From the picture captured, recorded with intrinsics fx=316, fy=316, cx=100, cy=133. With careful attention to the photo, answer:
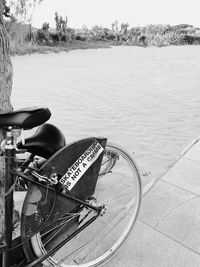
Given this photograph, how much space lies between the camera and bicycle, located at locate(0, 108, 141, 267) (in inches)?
58.0

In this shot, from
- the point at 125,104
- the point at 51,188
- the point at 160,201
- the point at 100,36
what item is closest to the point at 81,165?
the point at 51,188

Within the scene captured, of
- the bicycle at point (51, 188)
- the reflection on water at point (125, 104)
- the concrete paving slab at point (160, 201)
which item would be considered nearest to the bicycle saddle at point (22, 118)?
the bicycle at point (51, 188)

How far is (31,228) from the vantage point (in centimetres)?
159

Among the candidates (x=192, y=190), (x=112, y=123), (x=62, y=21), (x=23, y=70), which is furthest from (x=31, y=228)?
(x=62, y=21)

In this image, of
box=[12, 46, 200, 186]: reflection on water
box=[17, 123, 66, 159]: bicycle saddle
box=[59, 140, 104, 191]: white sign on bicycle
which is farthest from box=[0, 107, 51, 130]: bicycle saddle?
box=[12, 46, 200, 186]: reflection on water

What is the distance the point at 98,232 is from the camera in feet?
7.78

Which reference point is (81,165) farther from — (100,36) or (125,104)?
(100,36)

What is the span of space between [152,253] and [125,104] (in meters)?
4.85

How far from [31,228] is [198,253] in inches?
47.9

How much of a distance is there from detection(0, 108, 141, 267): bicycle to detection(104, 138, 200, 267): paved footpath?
15 centimetres

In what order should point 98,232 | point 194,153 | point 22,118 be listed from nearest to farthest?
1. point 22,118
2. point 98,232
3. point 194,153

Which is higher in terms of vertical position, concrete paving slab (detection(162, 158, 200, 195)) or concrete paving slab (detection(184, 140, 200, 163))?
concrete paving slab (detection(162, 158, 200, 195))

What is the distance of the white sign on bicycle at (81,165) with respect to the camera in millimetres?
1679

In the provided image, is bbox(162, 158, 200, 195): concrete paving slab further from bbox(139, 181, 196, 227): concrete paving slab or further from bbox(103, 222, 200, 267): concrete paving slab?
bbox(103, 222, 200, 267): concrete paving slab
